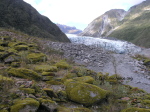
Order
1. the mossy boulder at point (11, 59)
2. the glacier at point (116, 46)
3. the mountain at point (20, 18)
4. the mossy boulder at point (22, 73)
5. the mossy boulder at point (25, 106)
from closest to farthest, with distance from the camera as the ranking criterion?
1. the mossy boulder at point (25, 106)
2. the mossy boulder at point (22, 73)
3. the mossy boulder at point (11, 59)
4. the mountain at point (20, 18)
5. the glacier at point (116, 46)

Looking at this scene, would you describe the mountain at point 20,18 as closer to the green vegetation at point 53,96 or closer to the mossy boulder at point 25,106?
the green vegetation at point 53,96

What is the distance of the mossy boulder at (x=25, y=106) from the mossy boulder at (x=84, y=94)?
154cm

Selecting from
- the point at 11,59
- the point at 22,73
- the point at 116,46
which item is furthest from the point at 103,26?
the point at 22,73

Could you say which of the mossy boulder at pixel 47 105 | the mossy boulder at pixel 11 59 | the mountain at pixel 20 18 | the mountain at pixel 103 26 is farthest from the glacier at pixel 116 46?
the mountain at pixel 103 26

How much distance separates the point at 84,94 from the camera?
15.2 ft

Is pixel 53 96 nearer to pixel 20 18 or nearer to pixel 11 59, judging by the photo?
pixel 11 59

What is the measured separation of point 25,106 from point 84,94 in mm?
2118

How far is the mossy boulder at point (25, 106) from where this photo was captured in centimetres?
309

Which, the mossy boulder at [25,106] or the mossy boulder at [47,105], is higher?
the mossy boulder at [25,106]

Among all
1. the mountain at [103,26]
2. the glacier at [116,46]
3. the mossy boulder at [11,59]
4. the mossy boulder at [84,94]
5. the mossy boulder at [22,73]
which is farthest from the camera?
the mountain at [103,26]

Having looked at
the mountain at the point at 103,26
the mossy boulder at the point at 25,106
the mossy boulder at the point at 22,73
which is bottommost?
the mossy boulder at the point at 25,106

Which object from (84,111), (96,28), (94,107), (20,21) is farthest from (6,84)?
(96,28)

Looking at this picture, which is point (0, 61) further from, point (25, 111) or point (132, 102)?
point (132, 102)

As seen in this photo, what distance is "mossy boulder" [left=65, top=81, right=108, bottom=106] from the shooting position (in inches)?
180
